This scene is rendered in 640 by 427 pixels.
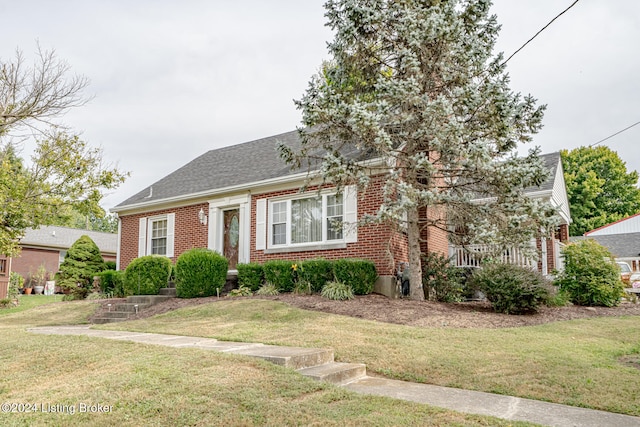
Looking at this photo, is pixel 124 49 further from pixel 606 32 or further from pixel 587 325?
pixel 587 325

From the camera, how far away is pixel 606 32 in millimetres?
9922

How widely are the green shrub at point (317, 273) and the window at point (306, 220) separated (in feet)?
4.01

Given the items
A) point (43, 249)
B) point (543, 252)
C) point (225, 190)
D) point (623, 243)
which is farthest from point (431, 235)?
point (43, 249)

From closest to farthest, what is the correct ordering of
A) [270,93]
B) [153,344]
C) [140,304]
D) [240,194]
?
[153,344] < [140,304] < [240,194] < [270,93]

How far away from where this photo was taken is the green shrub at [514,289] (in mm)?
9430

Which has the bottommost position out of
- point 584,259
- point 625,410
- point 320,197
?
point 625,410

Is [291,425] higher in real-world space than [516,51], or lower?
lower

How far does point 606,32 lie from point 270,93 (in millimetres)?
10036

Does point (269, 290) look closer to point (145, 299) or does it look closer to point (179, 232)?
point (145, 299)

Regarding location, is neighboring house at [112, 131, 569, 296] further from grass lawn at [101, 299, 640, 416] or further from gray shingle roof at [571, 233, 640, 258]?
gray shingle roof at [571, 233, 640, 258]

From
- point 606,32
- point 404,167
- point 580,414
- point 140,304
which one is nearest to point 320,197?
point 404,167

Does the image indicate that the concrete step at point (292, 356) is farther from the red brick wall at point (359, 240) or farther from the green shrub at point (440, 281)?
the green shrub at point (440, 281)

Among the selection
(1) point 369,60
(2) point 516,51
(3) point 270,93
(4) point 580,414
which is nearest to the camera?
(4) point 580,414

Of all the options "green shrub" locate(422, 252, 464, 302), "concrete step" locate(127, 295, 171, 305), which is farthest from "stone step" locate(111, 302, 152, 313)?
"green shrub" locate(422, 252, 464, 302)
